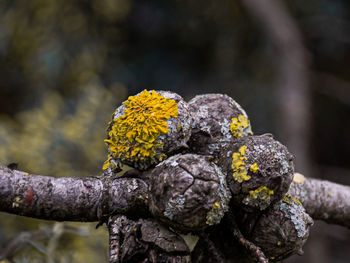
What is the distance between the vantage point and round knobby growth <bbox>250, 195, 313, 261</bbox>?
70 centimetres

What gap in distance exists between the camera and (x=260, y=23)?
2875 millimetres

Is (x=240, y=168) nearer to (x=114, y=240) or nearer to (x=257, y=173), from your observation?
(x=257, y=173)

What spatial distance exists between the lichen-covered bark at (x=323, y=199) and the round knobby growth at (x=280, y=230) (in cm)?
17

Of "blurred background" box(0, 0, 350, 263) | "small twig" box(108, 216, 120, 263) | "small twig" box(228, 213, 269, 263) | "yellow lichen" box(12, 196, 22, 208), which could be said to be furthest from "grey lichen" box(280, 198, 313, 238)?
"blurred background" box(0, 0, 350, 263)

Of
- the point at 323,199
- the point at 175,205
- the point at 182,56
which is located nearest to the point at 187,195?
the point at 175,205

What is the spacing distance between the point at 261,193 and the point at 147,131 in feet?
0.77

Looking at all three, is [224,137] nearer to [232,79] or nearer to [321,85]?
[232,79]

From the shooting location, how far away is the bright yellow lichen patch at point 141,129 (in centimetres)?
67

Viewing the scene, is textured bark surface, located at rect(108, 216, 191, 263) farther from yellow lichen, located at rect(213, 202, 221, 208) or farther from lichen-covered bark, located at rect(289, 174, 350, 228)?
lichen-covered bark, located at rect(289, 174, 350, 228)

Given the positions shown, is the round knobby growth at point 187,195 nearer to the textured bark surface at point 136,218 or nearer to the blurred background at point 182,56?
the textured bark surface at point 136,218

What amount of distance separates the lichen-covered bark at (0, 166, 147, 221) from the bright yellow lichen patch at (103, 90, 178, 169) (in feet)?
0.18

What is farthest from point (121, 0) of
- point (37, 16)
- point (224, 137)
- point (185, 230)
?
point (185, 230)

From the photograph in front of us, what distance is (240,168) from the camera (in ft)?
2.12

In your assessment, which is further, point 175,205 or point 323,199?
point 323,199
